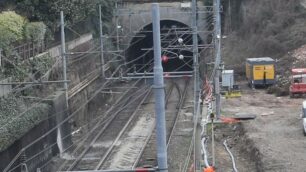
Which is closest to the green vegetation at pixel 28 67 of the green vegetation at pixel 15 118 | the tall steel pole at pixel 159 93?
the green vegetation at pixel 15 118

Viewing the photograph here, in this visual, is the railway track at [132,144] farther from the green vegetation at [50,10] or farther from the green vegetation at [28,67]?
the green vegetation at [50,10]

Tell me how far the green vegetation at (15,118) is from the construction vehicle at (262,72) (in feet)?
40.7

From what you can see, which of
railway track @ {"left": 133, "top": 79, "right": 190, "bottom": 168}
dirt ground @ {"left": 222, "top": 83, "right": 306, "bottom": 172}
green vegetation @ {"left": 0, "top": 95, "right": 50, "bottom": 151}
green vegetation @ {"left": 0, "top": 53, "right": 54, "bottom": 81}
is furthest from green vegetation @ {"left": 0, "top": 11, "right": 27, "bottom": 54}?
dirt ground @ {"left": 222, "top": 83, "right": 306, "bottom": 172}

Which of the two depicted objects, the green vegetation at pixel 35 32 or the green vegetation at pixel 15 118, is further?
the green vegetation at pixel 35 32

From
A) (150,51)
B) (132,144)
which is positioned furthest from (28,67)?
(150,51)

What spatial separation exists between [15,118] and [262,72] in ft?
51.6

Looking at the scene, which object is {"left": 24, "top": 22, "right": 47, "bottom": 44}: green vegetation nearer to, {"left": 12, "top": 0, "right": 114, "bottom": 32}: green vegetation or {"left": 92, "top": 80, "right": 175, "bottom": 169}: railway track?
{"left": 12, "top": 0, "right": 114, "bottom": 32}: green vegetation

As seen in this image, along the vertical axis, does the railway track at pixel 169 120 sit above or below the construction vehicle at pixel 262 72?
below

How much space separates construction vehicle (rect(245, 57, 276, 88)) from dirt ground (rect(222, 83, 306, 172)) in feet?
1.43

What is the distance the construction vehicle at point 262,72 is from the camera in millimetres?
29930

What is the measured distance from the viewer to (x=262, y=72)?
30.0 meters

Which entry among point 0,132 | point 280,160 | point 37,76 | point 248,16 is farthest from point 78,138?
point 248,16

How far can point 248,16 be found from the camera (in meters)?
40.3

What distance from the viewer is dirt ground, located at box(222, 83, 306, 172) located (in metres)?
16.2
